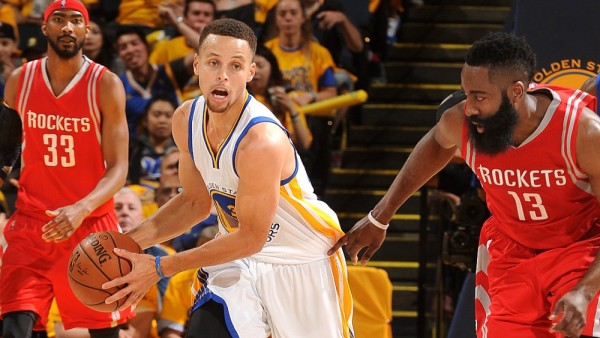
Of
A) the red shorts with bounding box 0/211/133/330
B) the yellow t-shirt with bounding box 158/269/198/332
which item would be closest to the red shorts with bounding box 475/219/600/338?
the red shorts with bounding box 0/211/133/330

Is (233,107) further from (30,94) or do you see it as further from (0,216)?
(0,216)

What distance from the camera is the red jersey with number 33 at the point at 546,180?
4004 mm

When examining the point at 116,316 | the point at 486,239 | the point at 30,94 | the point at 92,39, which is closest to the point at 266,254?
the point at 486,239

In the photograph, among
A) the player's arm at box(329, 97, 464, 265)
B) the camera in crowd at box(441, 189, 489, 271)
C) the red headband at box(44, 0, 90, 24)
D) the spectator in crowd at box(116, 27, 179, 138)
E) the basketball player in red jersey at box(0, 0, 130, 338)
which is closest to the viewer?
the player's arm at box(329, 97, 464, 265)

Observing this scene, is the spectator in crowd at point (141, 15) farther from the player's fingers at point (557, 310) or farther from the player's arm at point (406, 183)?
the player's fingers at point (557, 310)

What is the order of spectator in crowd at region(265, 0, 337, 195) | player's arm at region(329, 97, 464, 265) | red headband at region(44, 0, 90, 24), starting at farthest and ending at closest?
spectator in crowd at region(265, 0, 337, 195)
red headband at region(44, 0, 90, 24)
player's arm at region(329, 97, 464, 265)

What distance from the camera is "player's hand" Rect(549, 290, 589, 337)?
3734 mm

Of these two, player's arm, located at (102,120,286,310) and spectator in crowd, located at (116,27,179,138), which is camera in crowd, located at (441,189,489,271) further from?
spectator in crowd, located at (116,27,179,138)

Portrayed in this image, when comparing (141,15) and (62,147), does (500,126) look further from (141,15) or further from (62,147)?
(141,15)

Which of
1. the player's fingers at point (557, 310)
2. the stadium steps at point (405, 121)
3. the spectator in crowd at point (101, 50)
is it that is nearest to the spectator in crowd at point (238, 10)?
the spectator in crowd at point (101, 50)

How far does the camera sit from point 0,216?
6.37m

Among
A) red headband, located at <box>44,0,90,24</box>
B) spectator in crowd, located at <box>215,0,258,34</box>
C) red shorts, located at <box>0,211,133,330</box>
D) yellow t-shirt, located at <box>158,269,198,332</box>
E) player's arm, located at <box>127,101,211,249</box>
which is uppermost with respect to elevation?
spectator in crowd, located at <box>215,0,258,34</box>

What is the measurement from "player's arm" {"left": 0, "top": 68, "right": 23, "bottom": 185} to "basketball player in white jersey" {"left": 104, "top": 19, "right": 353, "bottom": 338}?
4.55 ft

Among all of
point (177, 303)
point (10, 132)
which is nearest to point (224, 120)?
point (10, 132)
